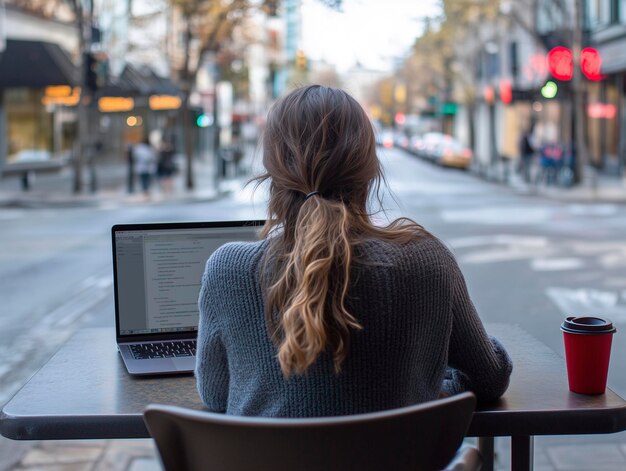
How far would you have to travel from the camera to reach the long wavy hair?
94.9 inches

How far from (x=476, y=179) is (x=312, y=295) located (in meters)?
35.7

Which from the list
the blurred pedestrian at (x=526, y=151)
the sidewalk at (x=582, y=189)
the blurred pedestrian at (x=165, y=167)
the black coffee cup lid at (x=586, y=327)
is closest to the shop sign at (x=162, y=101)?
the blurred pedestrian at (x=165, y=167)

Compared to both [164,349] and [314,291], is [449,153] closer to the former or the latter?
[164,349]

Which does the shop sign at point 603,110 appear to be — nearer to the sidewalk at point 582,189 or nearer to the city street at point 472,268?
the sidewalk at point 582,189

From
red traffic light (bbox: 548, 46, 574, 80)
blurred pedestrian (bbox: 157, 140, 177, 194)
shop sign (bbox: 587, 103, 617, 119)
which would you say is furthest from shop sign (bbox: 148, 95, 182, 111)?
red traffic light (bbox: 548, 46, 574, 80)

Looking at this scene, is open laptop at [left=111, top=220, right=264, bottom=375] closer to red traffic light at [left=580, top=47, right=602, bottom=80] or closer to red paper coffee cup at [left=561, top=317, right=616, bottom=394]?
red paper coffee cup at [left=561, top=317, right=616, bottom=394]

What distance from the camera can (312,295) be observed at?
7.93 feet

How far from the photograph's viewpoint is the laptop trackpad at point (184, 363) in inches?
130

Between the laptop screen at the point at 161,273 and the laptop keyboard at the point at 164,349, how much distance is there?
55 millimetres

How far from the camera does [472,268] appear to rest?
42.2 ft

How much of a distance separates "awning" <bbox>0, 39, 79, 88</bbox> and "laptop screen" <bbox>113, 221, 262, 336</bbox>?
1220 inches

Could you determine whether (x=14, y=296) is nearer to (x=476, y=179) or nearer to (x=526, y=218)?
(x=526, y=218)

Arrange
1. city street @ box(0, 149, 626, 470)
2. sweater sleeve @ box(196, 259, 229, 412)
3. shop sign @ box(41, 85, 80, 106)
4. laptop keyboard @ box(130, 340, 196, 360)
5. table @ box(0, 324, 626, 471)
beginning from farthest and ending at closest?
shop sign @ box(41, 85, 80, 106), city street @ box(0, 149, 626, 470), laptop keyboard @ box(130, 340, 196, 360), table @ box(0, 324, 626, 471), sweater sleeve @ box(196, 259, 229, 412)

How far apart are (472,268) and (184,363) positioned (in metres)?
9.84
